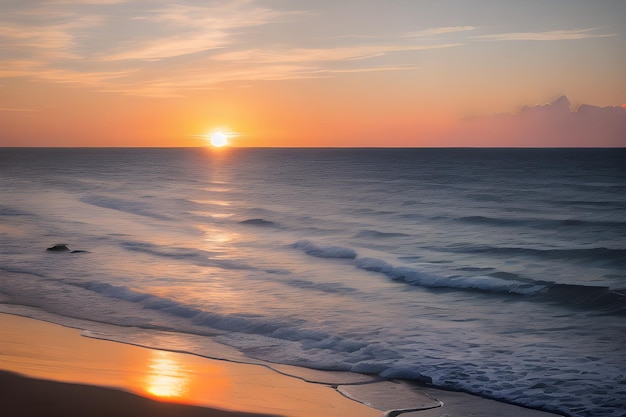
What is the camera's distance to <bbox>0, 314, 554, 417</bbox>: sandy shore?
8188mm

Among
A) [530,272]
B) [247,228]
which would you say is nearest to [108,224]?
Result: [247,228]

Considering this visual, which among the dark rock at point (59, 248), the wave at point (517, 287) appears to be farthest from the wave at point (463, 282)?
the dark rock at point (59, 248)

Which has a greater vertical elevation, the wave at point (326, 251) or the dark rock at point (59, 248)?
the wave at point (326, 251)

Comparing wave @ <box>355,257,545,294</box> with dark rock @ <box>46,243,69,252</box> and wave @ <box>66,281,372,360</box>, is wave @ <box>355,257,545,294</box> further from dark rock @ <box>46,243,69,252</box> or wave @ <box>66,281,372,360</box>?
dark rock @ <box>46,243,69,252</box>

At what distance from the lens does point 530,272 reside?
20.0 meters

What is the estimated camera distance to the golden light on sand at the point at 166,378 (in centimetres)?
884

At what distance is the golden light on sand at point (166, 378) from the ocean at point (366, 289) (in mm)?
896

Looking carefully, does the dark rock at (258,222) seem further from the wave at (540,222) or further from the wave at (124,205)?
the wave at (540,222)

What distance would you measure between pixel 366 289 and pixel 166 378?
8532 mm

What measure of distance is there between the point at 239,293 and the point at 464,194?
122 ft

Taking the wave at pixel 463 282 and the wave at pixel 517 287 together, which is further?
the wave at pixel 463 282

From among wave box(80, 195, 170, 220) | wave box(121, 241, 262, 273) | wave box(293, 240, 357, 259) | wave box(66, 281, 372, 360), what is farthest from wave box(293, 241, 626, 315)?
wave box(80, 195, 170, 220)

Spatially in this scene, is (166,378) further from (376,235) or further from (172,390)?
(376,235)

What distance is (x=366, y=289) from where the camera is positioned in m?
17.3
